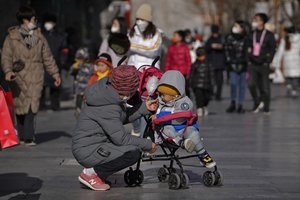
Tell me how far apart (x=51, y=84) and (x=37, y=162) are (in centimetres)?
842

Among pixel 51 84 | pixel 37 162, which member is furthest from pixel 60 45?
pixel 37 162

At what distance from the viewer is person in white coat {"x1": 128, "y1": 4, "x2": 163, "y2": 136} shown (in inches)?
578

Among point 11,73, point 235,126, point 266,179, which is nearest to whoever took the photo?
point 266,179

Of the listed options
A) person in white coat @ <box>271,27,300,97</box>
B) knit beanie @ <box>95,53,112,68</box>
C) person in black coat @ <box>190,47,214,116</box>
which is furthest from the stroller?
person in white coat @ <box>271,27,300,97</box>

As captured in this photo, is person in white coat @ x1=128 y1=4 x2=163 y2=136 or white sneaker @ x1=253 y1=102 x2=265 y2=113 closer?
person in white coat @ x1=128 y1=4 x2=163 y2=136

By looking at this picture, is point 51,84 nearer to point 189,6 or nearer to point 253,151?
point 253,151

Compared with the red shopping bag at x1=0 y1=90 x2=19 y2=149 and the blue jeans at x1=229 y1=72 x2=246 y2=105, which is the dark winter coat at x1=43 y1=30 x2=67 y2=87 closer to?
the blue jeans at x1=229 y1=72 x2=246 y2=105

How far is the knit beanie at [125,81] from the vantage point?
996 cm

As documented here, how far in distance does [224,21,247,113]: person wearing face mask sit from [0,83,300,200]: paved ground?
2.15 metres

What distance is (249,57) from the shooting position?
20.6 meters

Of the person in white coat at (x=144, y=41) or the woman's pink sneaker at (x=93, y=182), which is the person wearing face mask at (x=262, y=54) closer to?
the person in white coat at (x=144, y=41)

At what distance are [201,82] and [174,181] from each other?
34.6 ft

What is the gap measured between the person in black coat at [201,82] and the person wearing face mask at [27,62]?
6400 mm

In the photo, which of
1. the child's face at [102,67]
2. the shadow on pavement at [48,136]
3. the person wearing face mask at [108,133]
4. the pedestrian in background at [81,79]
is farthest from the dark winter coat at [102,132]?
the pedestrian in background at [81,79]
